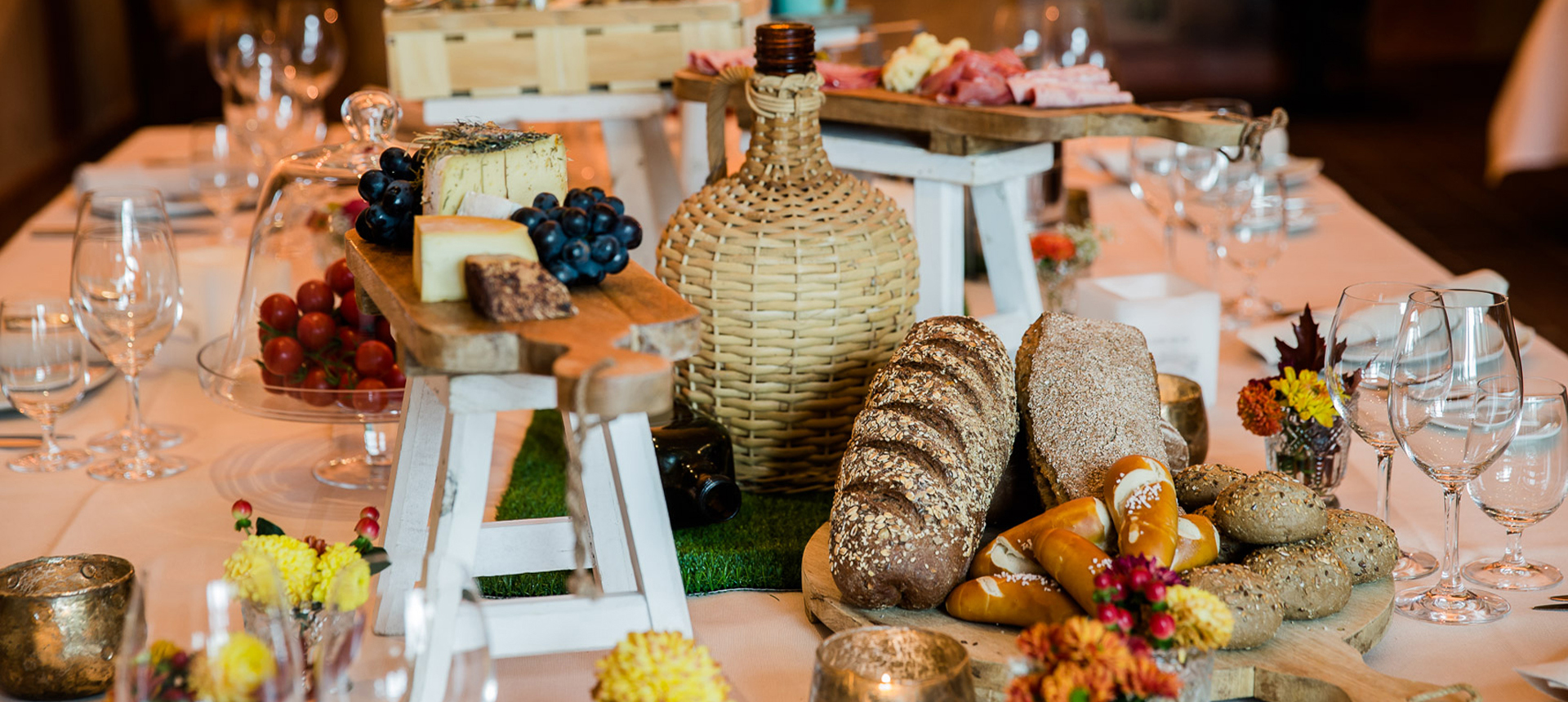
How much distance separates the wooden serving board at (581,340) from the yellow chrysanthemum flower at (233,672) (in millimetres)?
199

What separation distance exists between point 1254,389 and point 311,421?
88 cm

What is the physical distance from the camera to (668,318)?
2.76 ft

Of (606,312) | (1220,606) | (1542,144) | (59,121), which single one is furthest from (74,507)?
(59,121)

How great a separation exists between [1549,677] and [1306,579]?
0.16 m

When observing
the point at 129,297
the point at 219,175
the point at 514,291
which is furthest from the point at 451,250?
the point at 219,175

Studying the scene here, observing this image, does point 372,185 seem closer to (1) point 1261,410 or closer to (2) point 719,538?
(2) point 719,538

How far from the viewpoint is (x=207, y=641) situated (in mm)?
696

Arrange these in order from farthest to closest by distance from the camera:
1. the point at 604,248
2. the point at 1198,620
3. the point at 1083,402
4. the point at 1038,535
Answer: the point at 1083,402, the point at 1038,535, the point at 604,248, the point at 1198,620

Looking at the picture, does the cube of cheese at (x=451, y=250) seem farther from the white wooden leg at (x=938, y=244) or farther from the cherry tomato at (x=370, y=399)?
the white wooden leg at (x=938, y=244)

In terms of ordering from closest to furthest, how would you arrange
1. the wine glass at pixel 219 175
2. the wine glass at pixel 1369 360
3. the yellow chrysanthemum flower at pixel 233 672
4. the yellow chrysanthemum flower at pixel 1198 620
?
the yellow chrysanthemum flower at pixel 233 672 < the yellow chrysanthemum flower at pixel 1198 620 < the wine glass at pixel 1369 360 < the wine glass at pixel 219 175

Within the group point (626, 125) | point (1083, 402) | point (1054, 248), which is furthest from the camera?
point (626, 125)

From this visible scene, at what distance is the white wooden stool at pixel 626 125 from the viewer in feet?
6.29

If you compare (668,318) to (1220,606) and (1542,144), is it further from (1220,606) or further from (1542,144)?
(1542,144)

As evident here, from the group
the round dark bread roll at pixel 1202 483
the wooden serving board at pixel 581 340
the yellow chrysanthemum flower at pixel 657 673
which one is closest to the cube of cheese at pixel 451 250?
the wooden serving board at pixel 581 340
